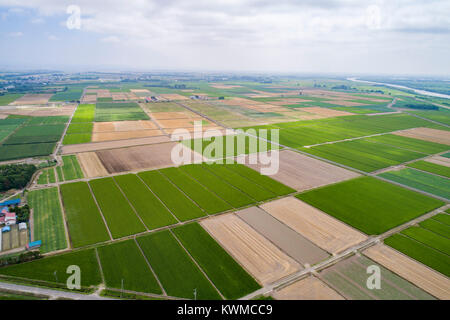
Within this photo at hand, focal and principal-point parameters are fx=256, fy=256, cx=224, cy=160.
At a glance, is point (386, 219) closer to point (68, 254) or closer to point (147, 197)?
point (147, 197)

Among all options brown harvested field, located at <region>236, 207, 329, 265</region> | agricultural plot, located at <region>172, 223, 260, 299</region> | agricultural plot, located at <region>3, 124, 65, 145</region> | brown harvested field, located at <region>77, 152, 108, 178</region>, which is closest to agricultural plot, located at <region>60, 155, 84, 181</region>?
brown harvested field, located at <region>77, 152, 108, 178</region>

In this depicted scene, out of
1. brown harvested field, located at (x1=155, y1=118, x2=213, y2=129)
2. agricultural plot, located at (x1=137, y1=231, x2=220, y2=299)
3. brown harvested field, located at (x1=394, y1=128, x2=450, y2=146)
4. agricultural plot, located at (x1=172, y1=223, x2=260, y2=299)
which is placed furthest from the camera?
brown harvested field, located at (x1=155, y1=118, x2=213, y2=129)

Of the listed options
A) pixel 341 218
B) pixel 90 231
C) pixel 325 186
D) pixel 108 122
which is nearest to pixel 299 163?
pixel 325 186

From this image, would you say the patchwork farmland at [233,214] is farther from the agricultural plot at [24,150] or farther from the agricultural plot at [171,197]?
the agricultural plot at [24,150]

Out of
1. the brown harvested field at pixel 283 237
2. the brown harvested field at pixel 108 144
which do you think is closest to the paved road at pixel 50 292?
the brown harvested field at pixel 283 237

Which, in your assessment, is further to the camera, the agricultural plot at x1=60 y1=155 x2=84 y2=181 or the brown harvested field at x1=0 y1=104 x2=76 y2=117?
the brown harvested field at x1=0 y1=104 x2=76 y2=117

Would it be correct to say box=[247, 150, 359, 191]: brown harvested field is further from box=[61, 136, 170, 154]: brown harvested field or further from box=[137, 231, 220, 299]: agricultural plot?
box=[61, 136, 170, 154]: brown harvested field

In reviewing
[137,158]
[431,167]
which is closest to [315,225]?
[137,158]
